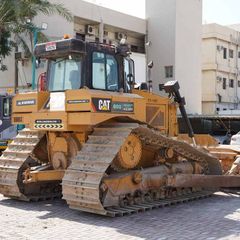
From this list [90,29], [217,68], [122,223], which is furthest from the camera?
[217,68]

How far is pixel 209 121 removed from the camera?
101 ft

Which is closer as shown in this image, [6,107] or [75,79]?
[75,79]

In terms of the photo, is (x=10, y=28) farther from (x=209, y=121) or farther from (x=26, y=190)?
(x=26, y=190)

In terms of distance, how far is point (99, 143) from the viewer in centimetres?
902

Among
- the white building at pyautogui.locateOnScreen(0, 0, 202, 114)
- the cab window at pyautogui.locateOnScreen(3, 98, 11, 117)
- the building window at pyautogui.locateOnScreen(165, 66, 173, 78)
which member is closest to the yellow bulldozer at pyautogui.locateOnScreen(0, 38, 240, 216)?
the cab window at pyautogui.locateOnScreen(3, 98, 11, 117)

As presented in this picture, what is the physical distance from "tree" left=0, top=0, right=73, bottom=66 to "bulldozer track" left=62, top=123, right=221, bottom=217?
14.4 metres

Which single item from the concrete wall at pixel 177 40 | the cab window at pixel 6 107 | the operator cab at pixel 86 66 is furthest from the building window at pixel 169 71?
the operator cab at pixel 86 66

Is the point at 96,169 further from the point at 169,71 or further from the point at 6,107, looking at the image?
the point at 169,71

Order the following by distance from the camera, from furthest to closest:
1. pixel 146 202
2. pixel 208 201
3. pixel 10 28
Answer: pixel 10 28, pixel 208 201, pixel 146 202

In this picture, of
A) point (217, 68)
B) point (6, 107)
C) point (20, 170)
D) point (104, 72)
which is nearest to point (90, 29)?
point (217, 68)

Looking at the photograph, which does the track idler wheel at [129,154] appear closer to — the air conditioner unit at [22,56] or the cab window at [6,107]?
the cab window at [6,107]

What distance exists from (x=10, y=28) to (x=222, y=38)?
26.0 metres

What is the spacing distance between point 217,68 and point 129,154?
122ft

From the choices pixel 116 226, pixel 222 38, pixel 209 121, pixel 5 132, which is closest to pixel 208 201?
pixel 116 226
